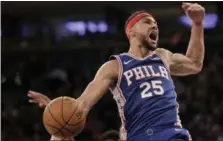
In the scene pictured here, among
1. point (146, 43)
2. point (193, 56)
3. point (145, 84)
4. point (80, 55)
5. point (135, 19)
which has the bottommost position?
point (80, 55)

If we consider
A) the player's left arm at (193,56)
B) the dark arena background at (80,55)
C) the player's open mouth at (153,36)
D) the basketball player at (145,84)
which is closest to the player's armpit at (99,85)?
the basketball player at (145,84)

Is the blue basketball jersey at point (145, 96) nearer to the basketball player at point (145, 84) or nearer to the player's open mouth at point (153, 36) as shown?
the basketball player at point (145, 84)

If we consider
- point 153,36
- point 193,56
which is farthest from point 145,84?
point 193,56

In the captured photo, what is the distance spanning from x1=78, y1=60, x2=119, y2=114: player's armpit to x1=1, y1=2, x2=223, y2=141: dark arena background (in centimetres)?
439

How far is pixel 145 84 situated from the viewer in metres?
3.04

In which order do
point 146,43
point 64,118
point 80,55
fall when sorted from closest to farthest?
point 64,118, point 146,43, point 80,55

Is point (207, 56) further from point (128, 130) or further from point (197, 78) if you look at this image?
point (128, 130)

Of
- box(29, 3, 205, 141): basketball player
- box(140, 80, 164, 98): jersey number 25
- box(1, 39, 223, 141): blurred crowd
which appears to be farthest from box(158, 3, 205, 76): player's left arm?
box(1, 39, 223, 141): blurred crowd

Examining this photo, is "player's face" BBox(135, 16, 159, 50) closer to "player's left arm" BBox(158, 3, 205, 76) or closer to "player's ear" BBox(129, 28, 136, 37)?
"player's ear" BBox(129, 28, 136, 37)

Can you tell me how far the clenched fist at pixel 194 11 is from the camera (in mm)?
3226

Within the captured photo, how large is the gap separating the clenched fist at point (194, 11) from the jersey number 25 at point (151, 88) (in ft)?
1.66

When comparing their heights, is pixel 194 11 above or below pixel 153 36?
above

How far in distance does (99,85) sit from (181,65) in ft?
1.92

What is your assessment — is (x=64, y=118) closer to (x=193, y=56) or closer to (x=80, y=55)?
(x=193, y=56)
